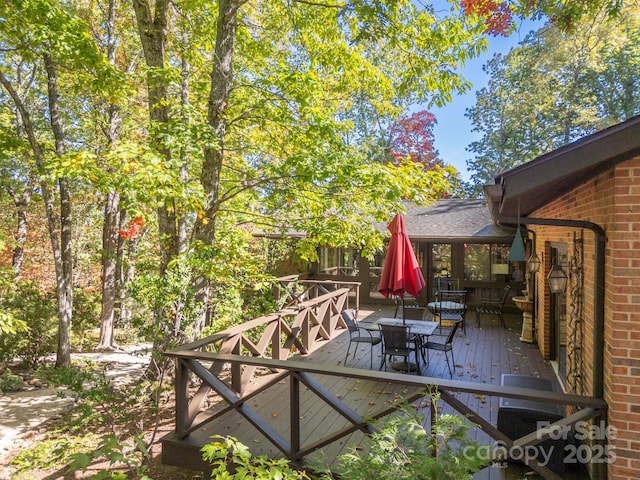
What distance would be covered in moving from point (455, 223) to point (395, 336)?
8528 millimetres

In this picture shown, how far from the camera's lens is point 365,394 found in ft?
19.0

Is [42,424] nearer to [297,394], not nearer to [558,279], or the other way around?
[297,394]

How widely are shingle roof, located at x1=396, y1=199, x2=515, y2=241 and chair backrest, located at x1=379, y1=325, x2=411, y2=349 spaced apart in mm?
6068

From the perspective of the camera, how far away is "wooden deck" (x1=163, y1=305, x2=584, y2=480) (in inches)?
163

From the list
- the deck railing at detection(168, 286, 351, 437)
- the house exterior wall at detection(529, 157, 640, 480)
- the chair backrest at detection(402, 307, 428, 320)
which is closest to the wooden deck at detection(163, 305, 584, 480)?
the deck railing at detection(168, 286, 351, 437)

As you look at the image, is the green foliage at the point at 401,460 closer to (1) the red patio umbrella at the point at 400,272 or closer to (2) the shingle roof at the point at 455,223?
(1) the red patio umbrella at the point at 400,272

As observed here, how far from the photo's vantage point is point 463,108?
26750mm

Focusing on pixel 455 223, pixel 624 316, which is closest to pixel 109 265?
pixel 455 223

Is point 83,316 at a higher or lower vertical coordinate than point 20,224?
lower

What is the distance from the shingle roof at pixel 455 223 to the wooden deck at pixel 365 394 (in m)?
3.37

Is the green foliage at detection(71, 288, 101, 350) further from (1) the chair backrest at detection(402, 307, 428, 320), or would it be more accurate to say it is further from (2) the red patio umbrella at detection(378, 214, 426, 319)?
(2) the red patio umbrella at detection(378, 214, 426, 319)

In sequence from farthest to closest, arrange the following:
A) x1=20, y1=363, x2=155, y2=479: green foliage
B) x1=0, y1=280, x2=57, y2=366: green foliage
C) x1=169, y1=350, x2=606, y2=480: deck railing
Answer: x1=0, y1=280, x2=57, y2=366: green foliage, x1=20, y1=363, x2=155, y2=479: green foliage, x1=169, y1=350, x2=606, y2=480: deck railing

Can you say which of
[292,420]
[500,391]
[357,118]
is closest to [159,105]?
[292,420]

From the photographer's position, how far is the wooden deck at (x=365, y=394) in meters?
4.13
